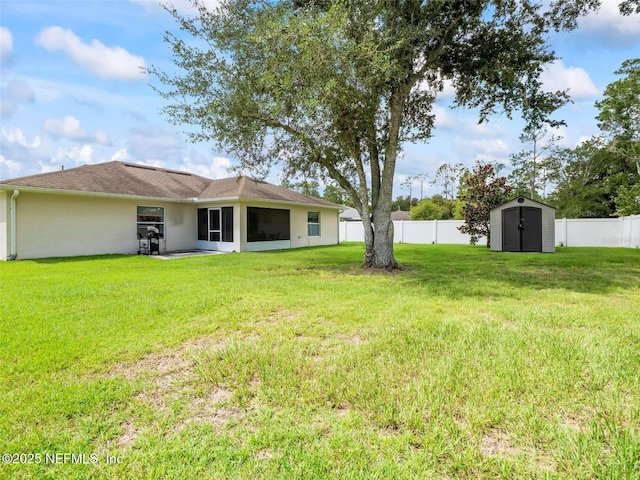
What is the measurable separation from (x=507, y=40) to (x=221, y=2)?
7642 millimetres

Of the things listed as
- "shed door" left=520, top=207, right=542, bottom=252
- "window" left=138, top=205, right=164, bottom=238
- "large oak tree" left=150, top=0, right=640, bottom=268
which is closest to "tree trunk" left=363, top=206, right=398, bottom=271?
"large oak tree" left=150, top=0, right=640, bottom=268

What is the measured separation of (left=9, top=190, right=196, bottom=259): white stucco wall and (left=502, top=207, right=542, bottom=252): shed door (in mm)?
15868

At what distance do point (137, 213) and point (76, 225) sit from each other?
7.31 feet

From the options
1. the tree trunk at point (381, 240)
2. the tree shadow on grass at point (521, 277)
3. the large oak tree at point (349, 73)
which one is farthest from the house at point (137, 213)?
the tree shadow on grass at point (521, 277)

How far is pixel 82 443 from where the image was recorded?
2.05 m

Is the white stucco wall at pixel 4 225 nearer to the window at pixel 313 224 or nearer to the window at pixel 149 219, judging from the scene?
the window at pixel 149 219

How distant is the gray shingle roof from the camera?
1224 cm

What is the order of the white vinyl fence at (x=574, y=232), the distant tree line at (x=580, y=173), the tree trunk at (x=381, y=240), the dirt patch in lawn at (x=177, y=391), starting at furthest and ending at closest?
1. the distant tree line at (x=580, y=173)
2. the white vinyl fence at (x=574, y=232)
3. the tree trunk at (x=381, y=240)
4. the dirt patch in lawn at (x=177, y=391)

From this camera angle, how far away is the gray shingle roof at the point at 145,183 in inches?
482

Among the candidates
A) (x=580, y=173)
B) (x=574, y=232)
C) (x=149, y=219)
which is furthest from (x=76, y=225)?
(x=580, y=173)

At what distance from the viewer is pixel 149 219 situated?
578 inches

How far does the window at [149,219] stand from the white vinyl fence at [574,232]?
49.4 feet

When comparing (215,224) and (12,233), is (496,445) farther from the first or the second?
(215,224)

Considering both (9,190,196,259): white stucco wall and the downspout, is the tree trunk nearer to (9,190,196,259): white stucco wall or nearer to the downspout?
(9,190,196,259): white stucco wall
